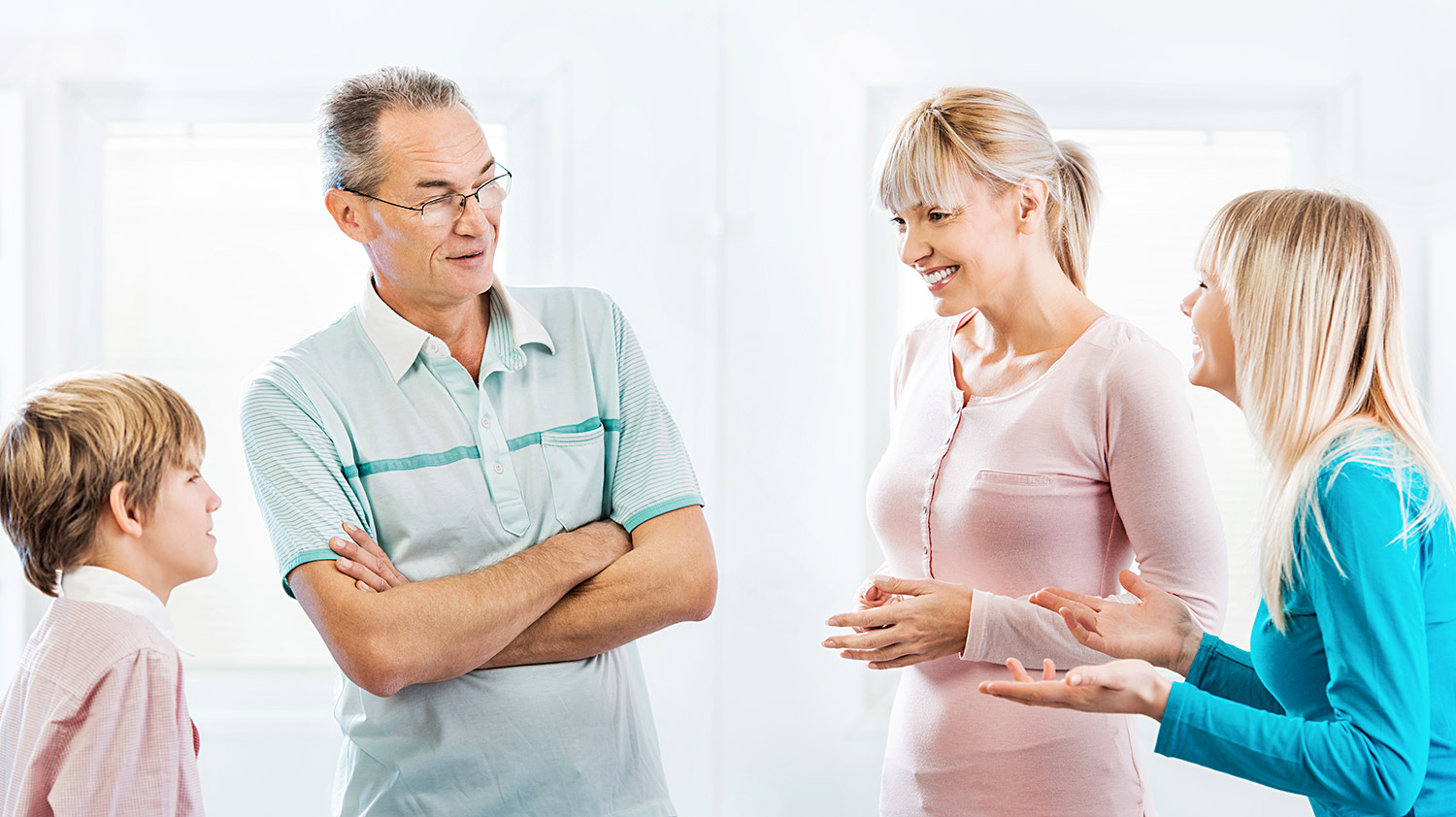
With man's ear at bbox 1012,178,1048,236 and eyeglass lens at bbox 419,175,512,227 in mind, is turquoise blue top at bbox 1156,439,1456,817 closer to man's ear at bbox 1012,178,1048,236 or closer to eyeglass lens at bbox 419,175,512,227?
man's ear at bbox 1012,178,1048,236

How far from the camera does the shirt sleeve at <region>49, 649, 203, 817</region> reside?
45.6 inches

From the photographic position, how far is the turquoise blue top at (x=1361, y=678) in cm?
98

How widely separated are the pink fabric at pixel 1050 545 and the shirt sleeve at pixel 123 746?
3.15 ft

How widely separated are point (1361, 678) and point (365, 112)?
4.56 feet

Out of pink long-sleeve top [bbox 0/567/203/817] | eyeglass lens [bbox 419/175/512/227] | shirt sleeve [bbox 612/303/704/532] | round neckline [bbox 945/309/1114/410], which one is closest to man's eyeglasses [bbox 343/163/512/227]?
eyeglass lens [bbox 419/175/512/227]

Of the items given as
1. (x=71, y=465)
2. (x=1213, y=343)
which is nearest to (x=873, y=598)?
(x=1213, y=343)

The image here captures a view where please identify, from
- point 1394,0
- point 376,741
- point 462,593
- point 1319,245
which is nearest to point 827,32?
point 1394,0

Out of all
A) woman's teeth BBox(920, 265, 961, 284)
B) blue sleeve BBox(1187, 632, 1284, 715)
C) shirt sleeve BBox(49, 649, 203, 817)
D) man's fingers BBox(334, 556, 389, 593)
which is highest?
woman's teeth BBox(920, 265, 961, 284)

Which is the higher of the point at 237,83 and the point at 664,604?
the point at 237,83

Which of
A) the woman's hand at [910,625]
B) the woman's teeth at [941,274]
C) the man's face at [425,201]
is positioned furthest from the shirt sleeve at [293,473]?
the woman's teeth at [941,274]

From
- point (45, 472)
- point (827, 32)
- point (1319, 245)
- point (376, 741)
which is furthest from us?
Answer: point (827, 32)

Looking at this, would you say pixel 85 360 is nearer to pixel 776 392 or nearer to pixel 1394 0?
pixel 776 392

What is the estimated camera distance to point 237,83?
237cm

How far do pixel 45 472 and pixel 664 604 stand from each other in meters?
0.79
